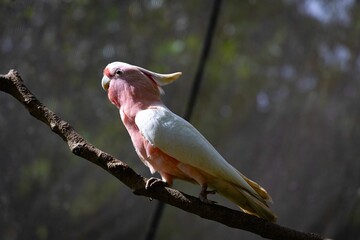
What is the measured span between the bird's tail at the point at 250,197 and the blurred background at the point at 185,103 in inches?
31.1

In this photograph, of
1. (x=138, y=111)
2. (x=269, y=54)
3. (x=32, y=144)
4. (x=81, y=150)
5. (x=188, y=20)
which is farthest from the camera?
(x=269, y=54)

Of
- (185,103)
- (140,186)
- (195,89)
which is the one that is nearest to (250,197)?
(140,186)

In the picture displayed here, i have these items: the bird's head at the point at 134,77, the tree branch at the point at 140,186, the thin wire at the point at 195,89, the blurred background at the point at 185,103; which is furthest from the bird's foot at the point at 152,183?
the blurred background at the point at 185,103

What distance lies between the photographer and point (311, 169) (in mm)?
1803

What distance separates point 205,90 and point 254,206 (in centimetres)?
111

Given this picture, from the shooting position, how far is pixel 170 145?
836 mm

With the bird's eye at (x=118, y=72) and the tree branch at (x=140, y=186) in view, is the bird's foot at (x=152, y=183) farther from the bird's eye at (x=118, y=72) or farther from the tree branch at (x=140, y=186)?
the bird's eye at (x=118, y=72)

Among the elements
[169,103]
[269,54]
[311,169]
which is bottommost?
[311,169]

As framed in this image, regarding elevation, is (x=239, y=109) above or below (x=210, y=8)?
below

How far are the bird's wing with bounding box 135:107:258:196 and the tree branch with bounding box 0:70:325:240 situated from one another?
2.1 inches

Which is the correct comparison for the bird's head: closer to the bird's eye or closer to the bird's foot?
the bird's eye

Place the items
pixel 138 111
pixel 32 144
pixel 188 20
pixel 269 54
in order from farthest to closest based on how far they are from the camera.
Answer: pixel 269 54
pixel 188 20
pixel 32 144
pixel 138 111

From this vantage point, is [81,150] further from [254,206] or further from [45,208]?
[45,208]

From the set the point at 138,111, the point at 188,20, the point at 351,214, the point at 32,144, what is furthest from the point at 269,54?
the point at 138,111
